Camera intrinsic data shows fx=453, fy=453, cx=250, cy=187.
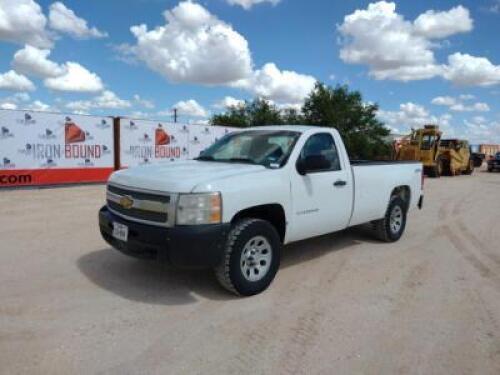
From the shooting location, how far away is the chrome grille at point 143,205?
4.30m

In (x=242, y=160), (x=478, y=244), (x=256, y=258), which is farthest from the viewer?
(x=478, y=244)

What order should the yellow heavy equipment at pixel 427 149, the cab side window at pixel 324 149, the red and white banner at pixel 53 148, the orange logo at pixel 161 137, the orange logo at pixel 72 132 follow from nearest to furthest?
the cab side window at pixel 324 149
the red and white banner at pixel 53 148
the orange logo at pixel 72 132
the orange logo at pixel 161 137
the yellow heavy equipment at pixel 427 149

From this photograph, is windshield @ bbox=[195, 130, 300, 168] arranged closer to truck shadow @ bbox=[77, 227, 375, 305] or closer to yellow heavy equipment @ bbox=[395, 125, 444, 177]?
truck shadow @ bbox=[77, 227, 375, 305]

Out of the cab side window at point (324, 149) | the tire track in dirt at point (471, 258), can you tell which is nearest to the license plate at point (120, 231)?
the cab side window at point (324, 149)

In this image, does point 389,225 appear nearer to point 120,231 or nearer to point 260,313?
point 260,313

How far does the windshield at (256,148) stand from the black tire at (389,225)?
263 cm

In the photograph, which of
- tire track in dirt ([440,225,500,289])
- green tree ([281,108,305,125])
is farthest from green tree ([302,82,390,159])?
tire track in dirt ([440,225,500,289])

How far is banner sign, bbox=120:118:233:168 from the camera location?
53.5 feet

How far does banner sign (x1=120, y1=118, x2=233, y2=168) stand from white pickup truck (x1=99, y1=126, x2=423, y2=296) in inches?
421

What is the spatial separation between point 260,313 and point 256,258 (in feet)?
2.19

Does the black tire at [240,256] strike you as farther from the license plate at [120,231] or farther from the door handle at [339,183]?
the door handle at [339,183]

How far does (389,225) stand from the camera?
7406 mm

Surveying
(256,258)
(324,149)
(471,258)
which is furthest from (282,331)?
(471,258)

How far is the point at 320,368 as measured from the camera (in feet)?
11.1
